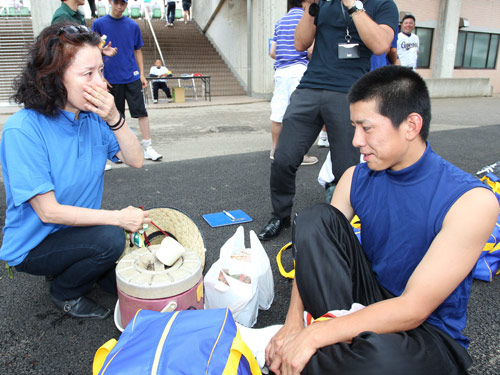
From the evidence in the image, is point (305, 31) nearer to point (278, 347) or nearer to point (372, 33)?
point (372, 33)

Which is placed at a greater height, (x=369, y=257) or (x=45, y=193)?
(x=45, y=193)

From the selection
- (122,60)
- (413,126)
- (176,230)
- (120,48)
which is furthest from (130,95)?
(413,126)

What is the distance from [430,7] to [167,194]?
16.7 meters

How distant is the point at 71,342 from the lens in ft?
6.11

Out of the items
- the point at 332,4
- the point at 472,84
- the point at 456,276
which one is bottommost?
the point at 472,84

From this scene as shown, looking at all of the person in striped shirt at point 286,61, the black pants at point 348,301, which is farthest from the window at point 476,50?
the black pants at point 348,301

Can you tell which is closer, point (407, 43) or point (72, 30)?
point (72, 30)

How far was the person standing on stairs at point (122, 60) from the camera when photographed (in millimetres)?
4426

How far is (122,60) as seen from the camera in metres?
4.42

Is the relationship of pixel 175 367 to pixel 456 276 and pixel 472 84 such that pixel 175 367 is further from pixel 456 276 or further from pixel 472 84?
pixel 472 84

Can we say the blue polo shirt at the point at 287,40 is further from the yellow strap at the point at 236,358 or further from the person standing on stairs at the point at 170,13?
the person standing on stairs at the point at 170,13

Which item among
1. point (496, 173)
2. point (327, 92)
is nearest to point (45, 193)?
point (327, 92)

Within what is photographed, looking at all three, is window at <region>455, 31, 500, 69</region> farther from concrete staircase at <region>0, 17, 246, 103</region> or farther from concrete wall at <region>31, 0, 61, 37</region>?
concrete wall at <region>31, 0, 61, 37</region>

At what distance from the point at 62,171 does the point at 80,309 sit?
754 mm
